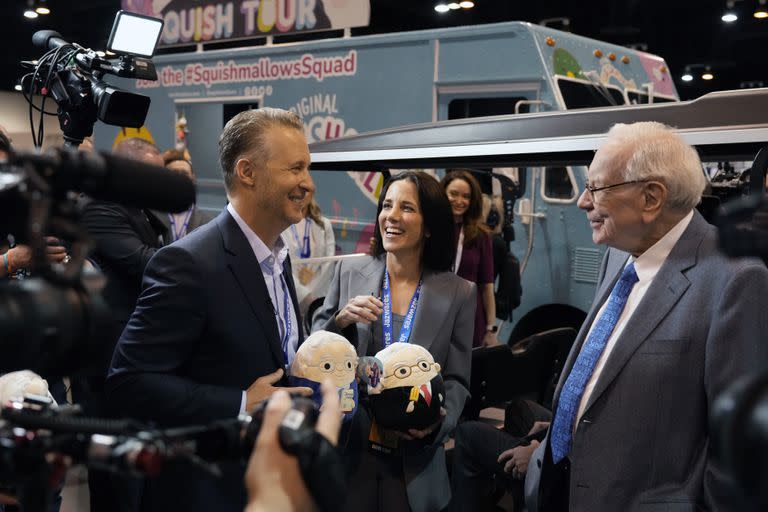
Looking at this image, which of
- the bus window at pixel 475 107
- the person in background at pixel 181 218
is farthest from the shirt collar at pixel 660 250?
the bus window at pixel 475 107

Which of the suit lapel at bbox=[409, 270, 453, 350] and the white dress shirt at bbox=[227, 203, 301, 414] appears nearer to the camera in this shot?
the white dress shirt at bbox=[227, 203, 301, 414]

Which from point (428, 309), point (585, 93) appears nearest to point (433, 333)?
point (428, 309)

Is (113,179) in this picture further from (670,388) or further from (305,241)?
(305,241)

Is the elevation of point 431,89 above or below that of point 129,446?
above

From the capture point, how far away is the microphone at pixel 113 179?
1.25m

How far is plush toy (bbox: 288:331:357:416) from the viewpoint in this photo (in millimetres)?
2887

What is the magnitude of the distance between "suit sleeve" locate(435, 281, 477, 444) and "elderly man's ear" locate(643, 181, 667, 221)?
126 centimetres

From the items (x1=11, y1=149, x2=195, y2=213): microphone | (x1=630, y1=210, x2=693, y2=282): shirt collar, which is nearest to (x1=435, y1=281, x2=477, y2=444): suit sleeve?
(x1=630, y1=210, x2=693, y2=282): shirt collar

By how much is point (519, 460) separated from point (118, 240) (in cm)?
235

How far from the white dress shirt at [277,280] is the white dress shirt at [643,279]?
0.99m

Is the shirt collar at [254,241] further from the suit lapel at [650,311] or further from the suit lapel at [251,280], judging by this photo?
the suit lapel at [650,311]

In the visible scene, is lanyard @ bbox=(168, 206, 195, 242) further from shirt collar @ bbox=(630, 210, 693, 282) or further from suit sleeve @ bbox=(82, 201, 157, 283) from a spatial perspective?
shirt collar @ bbox=(630, 210, 693, 282)

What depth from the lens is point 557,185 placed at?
7.56m

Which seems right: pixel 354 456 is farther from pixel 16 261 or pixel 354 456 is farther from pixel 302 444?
pixel 302 444
